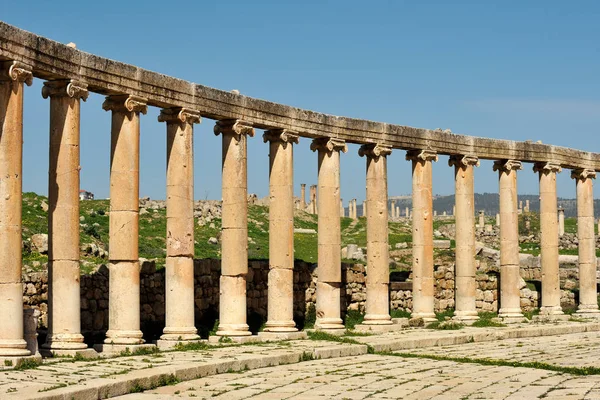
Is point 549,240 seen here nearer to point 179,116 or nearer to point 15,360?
point 179,116

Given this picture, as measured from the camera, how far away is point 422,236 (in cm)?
3966

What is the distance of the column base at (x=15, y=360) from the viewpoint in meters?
23.5

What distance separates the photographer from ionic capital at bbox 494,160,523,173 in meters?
42.8

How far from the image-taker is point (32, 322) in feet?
82.4

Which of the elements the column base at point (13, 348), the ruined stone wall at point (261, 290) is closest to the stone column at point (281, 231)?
the ruined stone wall at point (261, 290)

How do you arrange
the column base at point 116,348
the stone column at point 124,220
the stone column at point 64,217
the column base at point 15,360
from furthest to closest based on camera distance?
the stone column at point 124,220
the column base at point 116,348
the stone column at point 64,217
the column base at point 15,360

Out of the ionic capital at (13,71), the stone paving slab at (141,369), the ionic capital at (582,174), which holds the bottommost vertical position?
the stone paving slab at (141,369)

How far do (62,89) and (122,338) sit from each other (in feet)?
21.5

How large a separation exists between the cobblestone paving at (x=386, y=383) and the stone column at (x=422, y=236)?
41.2 feet

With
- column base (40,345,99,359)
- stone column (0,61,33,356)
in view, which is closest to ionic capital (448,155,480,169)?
column base (40,345,99,359)

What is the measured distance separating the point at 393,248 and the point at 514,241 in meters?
17.5

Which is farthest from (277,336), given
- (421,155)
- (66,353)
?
(421,155)

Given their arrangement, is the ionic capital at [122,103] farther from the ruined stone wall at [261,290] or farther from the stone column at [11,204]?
the ruined stone wall at [261,290]

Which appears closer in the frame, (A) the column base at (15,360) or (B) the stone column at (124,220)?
(A) the column base at (15,360)
